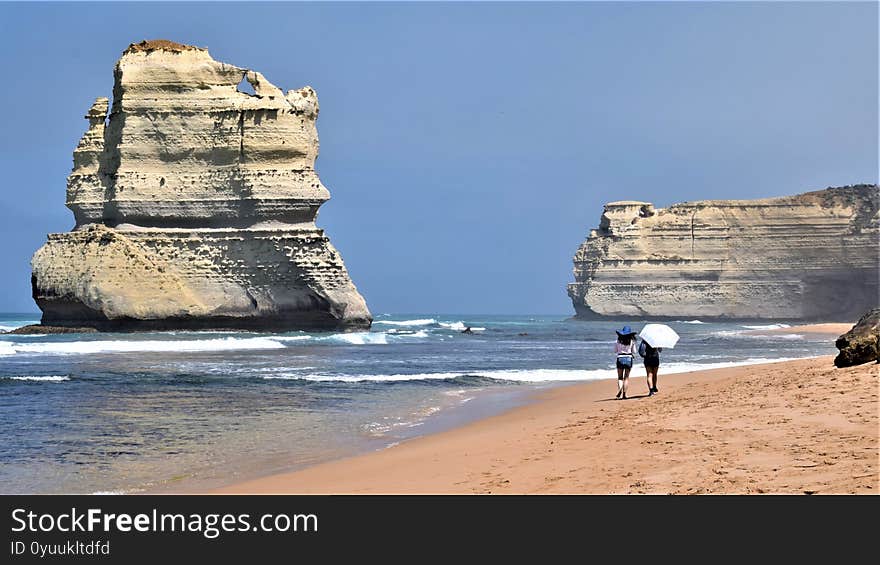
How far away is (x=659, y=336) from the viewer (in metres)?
15.1

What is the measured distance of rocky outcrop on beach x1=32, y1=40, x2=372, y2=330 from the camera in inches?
1876

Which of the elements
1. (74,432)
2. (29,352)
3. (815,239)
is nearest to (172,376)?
(74,432)

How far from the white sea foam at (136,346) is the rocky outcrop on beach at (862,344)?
23.0m

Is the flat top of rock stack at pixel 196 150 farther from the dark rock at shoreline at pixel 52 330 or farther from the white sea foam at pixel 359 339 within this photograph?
the white sea foam at pixel 359 339

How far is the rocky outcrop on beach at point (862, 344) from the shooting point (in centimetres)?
1401

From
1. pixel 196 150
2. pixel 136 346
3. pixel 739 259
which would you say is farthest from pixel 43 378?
pixel 739 259

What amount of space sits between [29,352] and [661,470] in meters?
27.3

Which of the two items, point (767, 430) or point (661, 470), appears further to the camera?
point (767, 430)

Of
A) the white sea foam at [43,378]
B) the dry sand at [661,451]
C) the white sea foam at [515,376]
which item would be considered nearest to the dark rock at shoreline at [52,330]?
the white sea foam at [43,378]

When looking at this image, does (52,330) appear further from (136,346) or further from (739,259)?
(739,259)

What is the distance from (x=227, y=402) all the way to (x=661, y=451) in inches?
370

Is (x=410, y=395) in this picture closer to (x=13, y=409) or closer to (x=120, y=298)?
(x=13, y=409)

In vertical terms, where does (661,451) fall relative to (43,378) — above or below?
above

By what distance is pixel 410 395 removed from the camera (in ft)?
59.7
